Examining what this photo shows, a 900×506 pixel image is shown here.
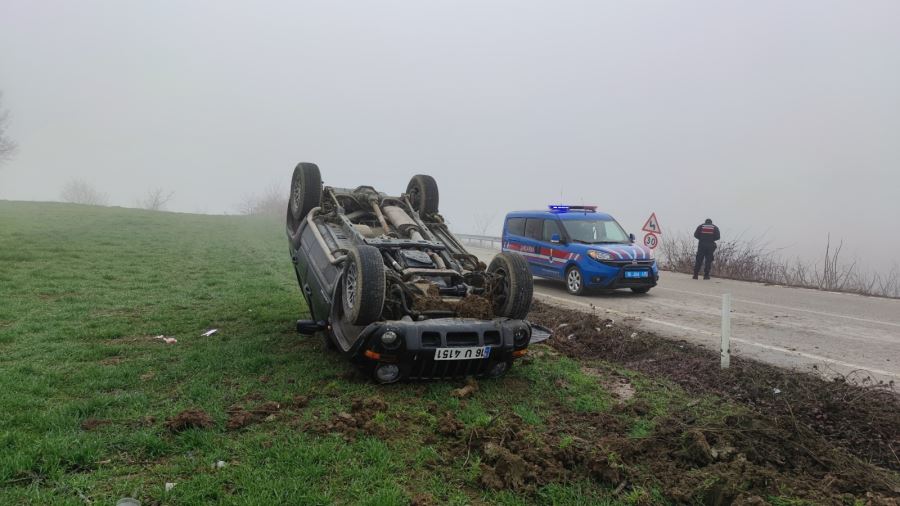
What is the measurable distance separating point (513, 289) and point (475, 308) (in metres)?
0.45

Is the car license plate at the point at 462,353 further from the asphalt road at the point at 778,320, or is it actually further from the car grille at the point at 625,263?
the car grille at the point at 625,263

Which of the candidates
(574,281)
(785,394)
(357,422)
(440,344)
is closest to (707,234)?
(574,281)

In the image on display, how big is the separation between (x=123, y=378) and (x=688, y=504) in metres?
4.67

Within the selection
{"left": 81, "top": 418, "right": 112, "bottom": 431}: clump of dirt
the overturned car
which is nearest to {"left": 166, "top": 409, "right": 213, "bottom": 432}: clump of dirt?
{"left": 81, "top": 418, "right": 112, "bottom": 431}: clump of dirt

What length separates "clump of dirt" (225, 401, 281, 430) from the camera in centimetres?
396

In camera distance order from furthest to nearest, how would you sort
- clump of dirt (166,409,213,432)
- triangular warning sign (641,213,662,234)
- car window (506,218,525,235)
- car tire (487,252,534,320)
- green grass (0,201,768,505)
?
triangular warning sign (641,213,662,234)
car window (506,218,525,235)
car tire (487,252,534,320)
clump of dirt (166,409,213,432)
green grass (0,201,768,505)

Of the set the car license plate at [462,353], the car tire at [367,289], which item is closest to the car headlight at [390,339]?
the car tire at [367,289]

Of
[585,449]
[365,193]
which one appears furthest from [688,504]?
[365,193]

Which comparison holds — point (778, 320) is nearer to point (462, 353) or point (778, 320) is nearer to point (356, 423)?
point (462, 353)

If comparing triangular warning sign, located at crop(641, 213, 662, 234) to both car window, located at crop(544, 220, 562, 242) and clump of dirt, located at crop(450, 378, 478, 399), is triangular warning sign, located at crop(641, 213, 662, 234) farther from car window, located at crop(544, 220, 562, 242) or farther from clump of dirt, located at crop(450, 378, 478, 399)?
clump of dirt, located at crop(450, 378, 478, 399)

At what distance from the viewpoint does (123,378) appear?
5.02 meters

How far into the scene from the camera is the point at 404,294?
518 cm

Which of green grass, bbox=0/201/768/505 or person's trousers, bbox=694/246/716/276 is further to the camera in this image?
person's trousers, bbox=694/246/716/276

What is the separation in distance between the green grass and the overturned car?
340 millimetres
